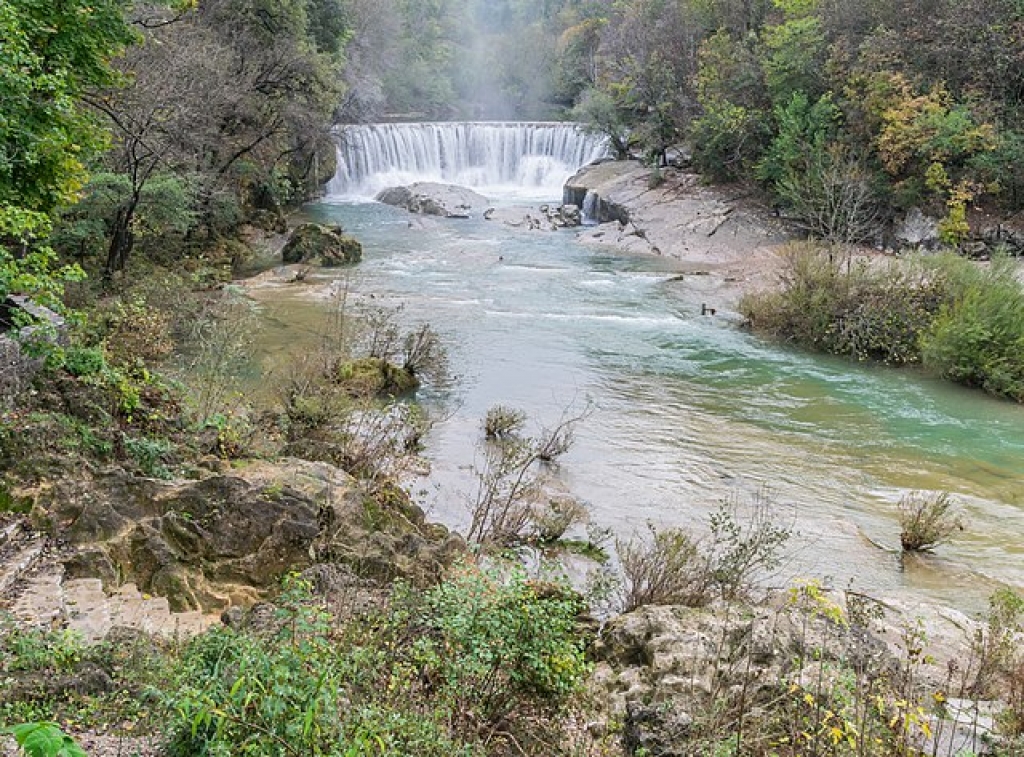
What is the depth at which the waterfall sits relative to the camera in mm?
36875

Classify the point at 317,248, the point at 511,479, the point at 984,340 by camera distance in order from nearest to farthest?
the point at 511,479 < the point at 984,340 < the point at 317,248

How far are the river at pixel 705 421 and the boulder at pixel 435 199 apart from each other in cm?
1063

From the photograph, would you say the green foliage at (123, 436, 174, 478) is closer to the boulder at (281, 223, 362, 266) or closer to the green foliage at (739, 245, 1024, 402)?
the green foliage at (739, 245, 1024, 402)

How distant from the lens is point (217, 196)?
58.7ft

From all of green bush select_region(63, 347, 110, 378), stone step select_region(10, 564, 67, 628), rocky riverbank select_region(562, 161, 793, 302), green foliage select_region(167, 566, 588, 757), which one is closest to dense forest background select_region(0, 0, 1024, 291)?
green bush select_region(63, 347, 110, 378)

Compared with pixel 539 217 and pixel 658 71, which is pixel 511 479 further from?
pixel 658 71

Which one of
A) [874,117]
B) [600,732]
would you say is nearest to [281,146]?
[874,117]

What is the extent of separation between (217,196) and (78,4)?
11.3 metres

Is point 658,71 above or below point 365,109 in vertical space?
above

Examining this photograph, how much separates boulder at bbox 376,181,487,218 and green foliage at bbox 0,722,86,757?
29755 mm

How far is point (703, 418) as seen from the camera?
1197cm

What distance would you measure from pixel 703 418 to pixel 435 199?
72.7 ft

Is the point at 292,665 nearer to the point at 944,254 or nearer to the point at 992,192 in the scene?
the point at 944,254

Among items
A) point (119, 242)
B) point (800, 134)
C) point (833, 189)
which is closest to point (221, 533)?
point (119, 242)
